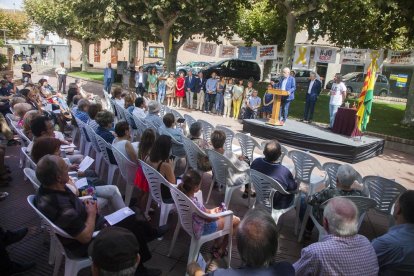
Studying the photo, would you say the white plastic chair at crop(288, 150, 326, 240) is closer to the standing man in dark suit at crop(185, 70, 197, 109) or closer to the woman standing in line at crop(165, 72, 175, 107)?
the standing man in dark suit at crop(185, 70, 197, 109)

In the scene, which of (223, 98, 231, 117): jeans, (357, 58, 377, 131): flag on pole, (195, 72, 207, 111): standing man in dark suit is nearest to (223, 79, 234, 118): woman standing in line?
(223, 98, 231, 117): jeans

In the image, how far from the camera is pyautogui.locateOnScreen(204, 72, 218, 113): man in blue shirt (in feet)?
41.8

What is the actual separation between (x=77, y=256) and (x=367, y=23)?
19541mm

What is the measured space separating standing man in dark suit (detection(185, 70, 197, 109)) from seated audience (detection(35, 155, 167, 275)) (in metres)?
11.0

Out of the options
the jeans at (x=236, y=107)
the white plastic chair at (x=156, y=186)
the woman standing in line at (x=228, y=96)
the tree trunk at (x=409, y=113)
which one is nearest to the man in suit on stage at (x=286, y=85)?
the jeans at (x=236, y=107)

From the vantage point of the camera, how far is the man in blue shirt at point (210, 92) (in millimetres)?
12727

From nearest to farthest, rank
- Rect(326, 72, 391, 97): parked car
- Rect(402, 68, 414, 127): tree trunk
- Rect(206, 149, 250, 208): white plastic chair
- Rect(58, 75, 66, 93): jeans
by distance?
Rect(206, 149, 250, 208): white plastic chair
Rect(402, 68, 414, 127): tree trunk
Rect(58, 75, 66, 93): jeans
Rect(326, 72, 391, 97): parked car

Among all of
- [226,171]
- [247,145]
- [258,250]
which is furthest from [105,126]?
[258,250]

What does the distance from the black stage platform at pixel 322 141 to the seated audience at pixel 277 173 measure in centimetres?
437

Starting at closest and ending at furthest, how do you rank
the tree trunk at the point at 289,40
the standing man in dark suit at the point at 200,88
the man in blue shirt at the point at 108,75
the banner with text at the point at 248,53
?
1. the standing man in dark suit at the point at 200,88
2. the tree trunk at the point at 289,40
3. the man in blue shirt at the point at 108,75
4. the banner with text at the point at 248,53

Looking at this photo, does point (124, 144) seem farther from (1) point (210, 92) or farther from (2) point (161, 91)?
(2) point (161, 91)

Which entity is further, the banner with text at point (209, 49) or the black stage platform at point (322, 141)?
the banner with text at point (209, 49)

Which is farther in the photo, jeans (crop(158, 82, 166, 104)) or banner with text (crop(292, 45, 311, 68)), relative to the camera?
banner with text (crop(292, 45, 311, 68))

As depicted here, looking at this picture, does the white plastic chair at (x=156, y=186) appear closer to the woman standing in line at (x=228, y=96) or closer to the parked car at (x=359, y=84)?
the woman standing in line at (x=228, y=96)
